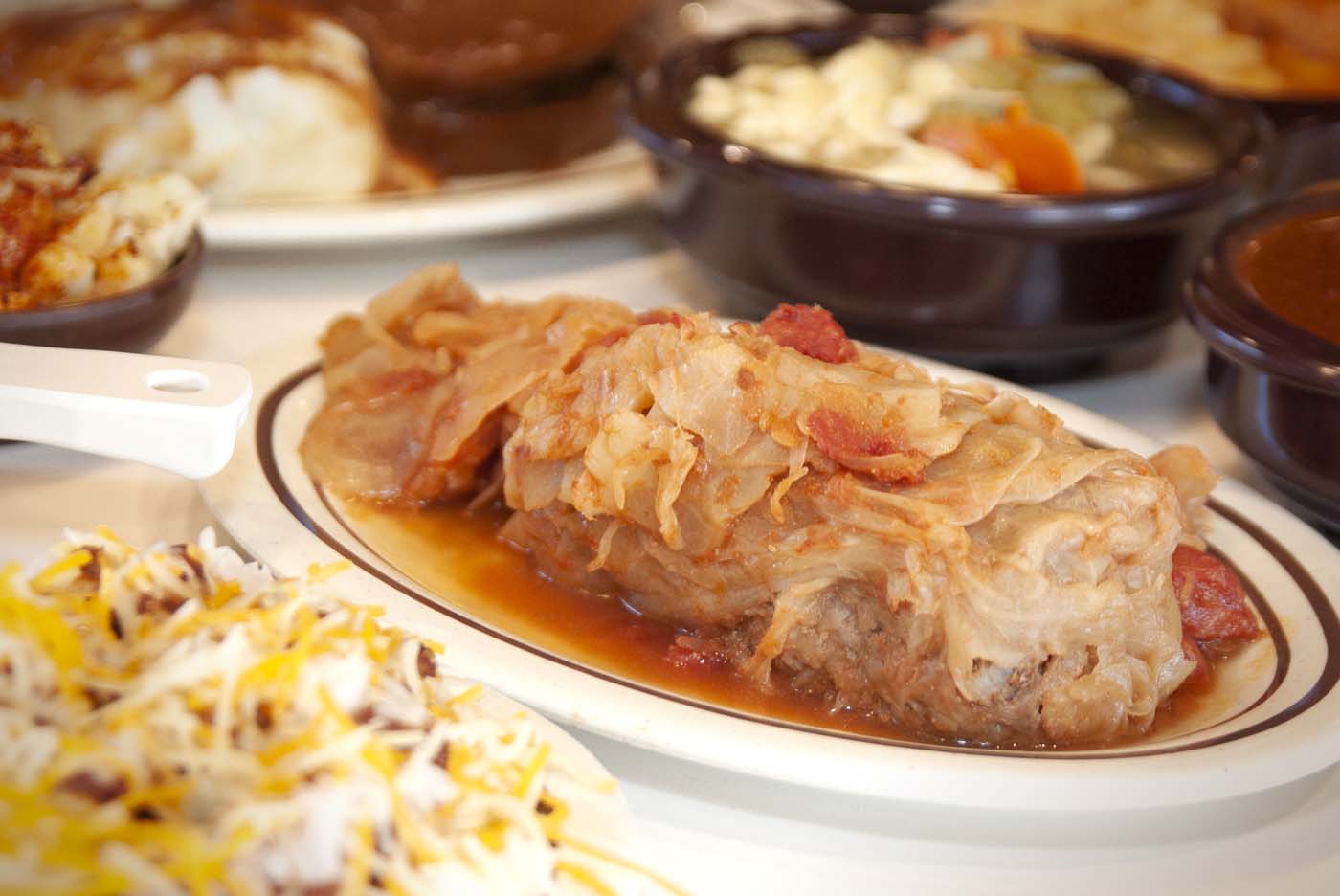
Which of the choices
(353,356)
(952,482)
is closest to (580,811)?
(952,482)

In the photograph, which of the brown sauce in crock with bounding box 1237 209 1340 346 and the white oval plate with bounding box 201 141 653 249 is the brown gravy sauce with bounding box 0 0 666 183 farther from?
the brown sauce in crock with bounding box 1237 209 1340 346

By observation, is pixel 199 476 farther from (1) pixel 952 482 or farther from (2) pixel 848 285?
(2) pixel 848 285

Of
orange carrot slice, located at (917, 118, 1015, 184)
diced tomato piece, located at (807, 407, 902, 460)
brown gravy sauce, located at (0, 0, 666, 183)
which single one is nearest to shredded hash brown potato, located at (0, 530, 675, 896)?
diced tomato piece, located at (807, 407, 902, 460)

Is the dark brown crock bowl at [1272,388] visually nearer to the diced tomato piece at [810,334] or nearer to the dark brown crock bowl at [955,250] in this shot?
the dark brown crock bowl at [955,250]

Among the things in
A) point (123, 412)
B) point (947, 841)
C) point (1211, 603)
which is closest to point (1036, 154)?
point (1211, 603)

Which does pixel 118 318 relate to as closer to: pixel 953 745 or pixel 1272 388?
pixel 953 745

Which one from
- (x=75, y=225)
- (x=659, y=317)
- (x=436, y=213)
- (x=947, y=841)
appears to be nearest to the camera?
(x=947, y=841)

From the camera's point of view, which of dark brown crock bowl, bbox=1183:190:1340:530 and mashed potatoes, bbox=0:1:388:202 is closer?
dark brown crock bowl, bbox=1183:190:1340:530

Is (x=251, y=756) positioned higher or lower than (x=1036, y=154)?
higher
